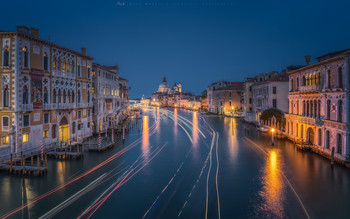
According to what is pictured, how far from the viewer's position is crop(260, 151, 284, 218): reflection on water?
14831 mm

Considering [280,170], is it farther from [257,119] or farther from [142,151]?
[257,119]

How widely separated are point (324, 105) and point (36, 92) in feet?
105

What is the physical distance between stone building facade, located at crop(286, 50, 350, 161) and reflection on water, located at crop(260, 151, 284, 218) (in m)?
6.97

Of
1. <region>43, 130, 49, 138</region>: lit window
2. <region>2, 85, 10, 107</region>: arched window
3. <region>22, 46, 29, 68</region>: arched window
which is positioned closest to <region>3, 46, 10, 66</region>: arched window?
<region>22, 46, 29, 68</region>: arched window

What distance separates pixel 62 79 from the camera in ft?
112

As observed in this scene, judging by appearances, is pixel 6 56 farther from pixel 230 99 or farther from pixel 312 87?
pixel 230 99

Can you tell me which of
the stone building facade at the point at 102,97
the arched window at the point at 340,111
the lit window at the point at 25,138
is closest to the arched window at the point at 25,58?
the lit window at the point at 25,138

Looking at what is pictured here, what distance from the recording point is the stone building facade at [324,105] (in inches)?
1006

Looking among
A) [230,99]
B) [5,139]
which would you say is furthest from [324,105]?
[230,99]

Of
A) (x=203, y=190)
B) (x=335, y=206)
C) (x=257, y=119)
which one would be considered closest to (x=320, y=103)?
(x=335, y=206)

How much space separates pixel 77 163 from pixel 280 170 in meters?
18.8

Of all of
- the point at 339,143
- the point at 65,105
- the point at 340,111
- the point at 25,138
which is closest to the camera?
the point at 339,143

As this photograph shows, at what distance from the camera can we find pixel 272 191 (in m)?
17.8

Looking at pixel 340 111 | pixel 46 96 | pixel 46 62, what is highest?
pixel 46 62
